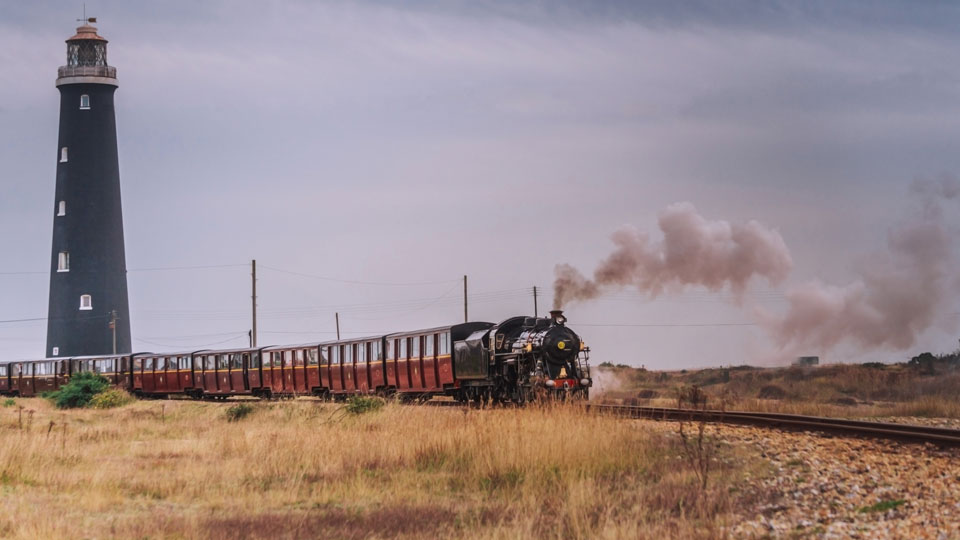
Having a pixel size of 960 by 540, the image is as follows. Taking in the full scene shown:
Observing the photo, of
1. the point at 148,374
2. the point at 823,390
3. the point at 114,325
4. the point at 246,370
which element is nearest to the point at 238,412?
the point at 246,370

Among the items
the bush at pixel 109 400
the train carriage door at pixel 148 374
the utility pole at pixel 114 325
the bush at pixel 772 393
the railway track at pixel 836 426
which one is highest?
the utility pole at pixel 114 325

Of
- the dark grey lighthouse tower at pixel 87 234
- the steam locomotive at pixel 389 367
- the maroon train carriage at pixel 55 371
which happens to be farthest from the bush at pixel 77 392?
the dark grey lighthouse tower at pixel 87 234

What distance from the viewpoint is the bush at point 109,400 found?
47438 millimetres

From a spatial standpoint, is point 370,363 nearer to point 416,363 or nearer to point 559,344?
point 416,363

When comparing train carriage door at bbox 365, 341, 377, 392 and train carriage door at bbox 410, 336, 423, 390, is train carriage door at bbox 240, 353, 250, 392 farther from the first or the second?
train carriage door at bbox 410, 336, 423, 390

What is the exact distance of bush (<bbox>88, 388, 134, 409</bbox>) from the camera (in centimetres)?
4744

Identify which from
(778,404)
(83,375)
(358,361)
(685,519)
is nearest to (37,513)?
(685,519)

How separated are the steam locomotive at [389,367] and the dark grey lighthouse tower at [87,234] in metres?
5.71

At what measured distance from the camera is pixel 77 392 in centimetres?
5003

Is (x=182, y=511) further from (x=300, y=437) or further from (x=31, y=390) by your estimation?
(x=31, y=390)

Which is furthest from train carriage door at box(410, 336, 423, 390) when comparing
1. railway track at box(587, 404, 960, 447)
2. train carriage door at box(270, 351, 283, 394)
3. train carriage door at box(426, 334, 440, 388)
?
train carriage door at box(270, 351, 283, 394)

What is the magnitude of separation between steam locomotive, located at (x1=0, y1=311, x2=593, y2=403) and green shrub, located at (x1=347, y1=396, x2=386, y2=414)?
123 inches

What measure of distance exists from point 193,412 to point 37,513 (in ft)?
84.4

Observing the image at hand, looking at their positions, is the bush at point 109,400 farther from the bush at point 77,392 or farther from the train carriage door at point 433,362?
the train carriage door at point 433,362
